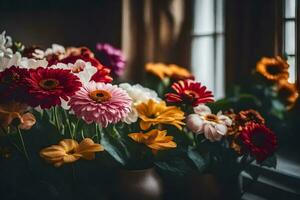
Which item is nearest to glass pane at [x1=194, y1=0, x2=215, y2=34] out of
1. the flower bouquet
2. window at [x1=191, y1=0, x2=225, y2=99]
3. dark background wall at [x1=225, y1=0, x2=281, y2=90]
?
window at [x1=191, y1=0, x2=225, y2=99]

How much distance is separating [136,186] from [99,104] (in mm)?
139

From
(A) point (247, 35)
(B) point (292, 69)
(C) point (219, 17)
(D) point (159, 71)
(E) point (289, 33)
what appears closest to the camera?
(B) point (292, 69)

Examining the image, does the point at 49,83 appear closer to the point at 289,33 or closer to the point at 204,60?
the point at 289,33

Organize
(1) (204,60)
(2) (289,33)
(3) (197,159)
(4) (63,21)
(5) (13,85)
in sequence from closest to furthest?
1. (5) (13,85)
2. (3) (197,159)
3. (2) (289,33)
4. (1) (204,60)
5. (4) (63,21)

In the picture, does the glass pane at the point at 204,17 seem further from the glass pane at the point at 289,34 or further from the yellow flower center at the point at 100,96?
the yellow flower center at the point at 100,96

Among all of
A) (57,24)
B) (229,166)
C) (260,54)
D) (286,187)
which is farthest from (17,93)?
(57,24)

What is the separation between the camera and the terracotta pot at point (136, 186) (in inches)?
27.4

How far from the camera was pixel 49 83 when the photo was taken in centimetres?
66

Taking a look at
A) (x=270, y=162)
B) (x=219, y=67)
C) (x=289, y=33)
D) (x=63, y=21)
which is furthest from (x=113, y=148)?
(x=63, y=21)

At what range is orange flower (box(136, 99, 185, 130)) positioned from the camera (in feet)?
2.36

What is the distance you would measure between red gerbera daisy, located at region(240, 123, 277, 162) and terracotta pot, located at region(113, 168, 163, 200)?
0.15 m

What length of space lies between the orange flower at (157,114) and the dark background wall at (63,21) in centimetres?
162

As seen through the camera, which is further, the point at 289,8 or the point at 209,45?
the point at 209,45

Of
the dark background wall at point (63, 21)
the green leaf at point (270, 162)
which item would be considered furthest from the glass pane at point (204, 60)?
the green leaf at point (270, 162)
